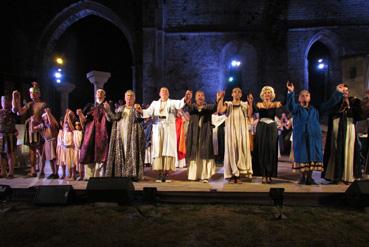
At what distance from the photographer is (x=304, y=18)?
16.5 meters

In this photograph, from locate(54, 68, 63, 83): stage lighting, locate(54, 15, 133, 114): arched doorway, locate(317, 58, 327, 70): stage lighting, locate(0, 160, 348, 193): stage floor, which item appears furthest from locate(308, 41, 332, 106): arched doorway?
locate(54, 68, 63, 83): stage lighting

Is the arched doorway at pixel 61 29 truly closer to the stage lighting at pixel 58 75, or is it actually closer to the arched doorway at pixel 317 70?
the stage lighting at pixel 58 75

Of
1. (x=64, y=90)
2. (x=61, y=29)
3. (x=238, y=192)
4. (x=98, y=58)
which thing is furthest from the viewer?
(x=98, y=58)

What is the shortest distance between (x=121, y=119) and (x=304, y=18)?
514 inches

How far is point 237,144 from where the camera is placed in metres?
6.21

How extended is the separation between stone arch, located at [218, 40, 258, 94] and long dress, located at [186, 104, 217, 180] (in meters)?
10.4

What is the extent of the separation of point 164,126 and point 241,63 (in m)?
12.7

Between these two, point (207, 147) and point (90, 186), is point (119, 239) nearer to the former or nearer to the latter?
point (90, 186)

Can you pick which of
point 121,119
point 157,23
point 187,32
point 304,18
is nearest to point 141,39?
point 157,23

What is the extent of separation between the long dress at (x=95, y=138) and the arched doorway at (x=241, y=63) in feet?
35.7

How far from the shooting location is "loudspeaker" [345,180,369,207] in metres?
4.70

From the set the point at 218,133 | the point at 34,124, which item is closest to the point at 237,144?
the point at 218,133

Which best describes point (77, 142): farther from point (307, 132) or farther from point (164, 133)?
point (307, 132)

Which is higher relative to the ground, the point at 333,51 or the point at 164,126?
the point at 333,51
